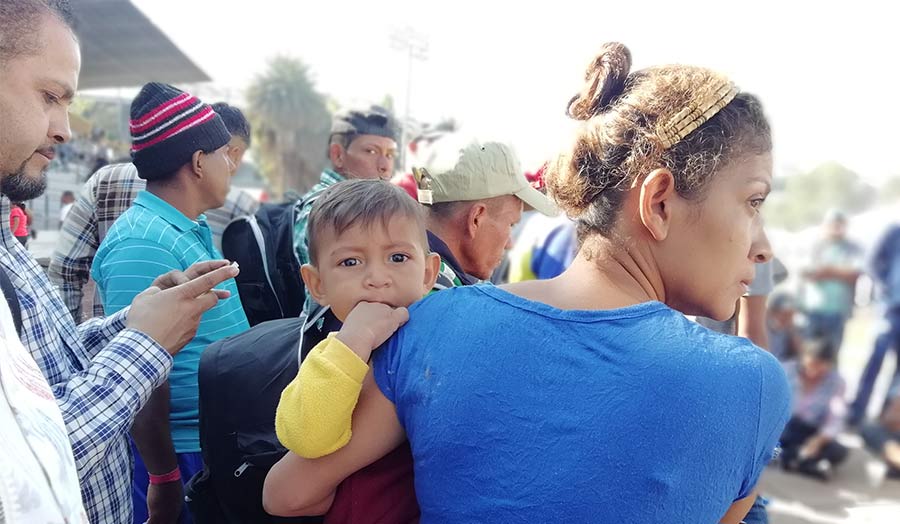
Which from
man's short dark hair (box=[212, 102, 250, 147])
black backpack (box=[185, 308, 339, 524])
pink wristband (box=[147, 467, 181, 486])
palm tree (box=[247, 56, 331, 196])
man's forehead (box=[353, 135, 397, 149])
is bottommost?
palm tree (box=[247, 56, 331, 196])

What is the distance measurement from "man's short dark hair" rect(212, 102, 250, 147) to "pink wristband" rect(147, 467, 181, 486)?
2194 mm

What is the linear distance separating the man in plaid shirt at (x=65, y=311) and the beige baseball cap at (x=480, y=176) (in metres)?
0.98

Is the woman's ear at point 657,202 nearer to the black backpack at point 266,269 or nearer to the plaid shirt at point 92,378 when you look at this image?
the plaid shirt at point 92,378

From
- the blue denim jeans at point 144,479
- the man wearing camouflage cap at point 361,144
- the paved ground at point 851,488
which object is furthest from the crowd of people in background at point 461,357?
the paved ground at point 851,488

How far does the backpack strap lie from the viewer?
1373 millimetres

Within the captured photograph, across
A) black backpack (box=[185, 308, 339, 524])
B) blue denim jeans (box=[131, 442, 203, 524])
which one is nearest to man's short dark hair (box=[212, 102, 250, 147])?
blue denim jeans (box=[131, 442, 203, 524])

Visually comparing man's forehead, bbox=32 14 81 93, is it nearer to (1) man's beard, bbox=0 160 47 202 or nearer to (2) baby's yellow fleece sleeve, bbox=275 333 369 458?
(1) man's beard, bbox=0 160 47 202

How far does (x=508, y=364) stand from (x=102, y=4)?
16049mm

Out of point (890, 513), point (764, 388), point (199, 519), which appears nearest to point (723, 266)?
point (764, 388)

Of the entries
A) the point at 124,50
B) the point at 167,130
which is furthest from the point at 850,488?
the point at 124,50

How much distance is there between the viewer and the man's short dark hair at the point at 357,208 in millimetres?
1503

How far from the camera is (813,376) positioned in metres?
→ 6.09

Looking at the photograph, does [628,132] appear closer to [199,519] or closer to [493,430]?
[493,430]

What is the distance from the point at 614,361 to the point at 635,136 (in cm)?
44
